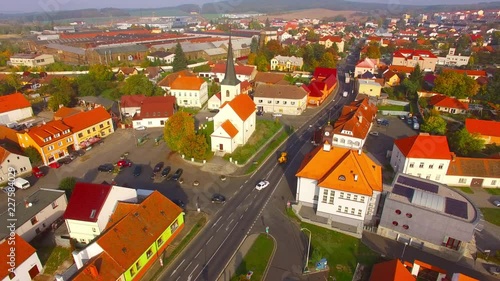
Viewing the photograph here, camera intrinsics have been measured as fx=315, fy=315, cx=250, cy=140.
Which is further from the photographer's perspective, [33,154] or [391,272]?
[33,154]

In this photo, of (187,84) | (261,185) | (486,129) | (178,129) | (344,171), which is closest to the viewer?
(344,171)

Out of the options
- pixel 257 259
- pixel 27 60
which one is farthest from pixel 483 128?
pixel 27 60

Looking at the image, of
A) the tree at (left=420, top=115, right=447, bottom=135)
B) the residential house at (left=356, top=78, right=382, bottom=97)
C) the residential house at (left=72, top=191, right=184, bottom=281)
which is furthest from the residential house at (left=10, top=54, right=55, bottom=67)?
the tree at (left=420, top=115, right=447, bottom=135)

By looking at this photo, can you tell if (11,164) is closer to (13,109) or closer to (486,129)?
(13,109)

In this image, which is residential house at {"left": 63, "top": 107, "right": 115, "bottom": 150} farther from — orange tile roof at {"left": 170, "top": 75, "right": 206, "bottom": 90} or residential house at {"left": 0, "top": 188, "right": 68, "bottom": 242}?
orange tile roof at {"left": 170, "top": 75, "right": 206, "bottom": 90}

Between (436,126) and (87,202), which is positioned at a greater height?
(436,126)
